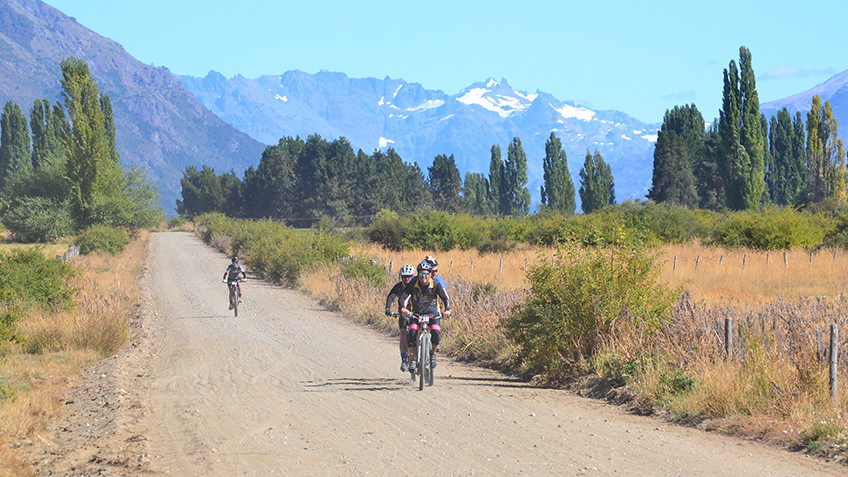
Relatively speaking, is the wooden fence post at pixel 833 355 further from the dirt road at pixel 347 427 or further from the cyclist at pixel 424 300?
the cyclist at pixel 424 300

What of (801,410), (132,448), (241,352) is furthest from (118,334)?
(801,410)

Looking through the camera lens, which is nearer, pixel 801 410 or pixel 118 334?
pixel 801 410

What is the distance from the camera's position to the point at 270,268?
37.6 metres

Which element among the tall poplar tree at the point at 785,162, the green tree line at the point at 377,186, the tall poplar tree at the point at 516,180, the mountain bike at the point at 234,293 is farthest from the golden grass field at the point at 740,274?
the tall poplar tree at the point at 516,180

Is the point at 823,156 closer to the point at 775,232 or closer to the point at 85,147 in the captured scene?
the point at 775,232

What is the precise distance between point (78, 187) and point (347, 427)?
64.5m

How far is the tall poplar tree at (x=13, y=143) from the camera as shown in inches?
4087

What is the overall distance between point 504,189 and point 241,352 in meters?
112

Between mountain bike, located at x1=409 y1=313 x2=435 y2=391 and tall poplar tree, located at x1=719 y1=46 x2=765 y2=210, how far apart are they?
2446 inches

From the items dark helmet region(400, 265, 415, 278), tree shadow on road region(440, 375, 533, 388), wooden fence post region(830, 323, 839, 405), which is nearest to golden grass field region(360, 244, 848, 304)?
tree shadow on road region(440, 375, 533, 388)

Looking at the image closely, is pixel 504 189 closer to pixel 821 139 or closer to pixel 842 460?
pixel 821 139

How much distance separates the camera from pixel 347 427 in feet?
30.2

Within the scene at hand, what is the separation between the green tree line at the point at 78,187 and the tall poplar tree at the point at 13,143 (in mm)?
30374

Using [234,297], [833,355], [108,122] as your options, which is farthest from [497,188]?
[833,355]
